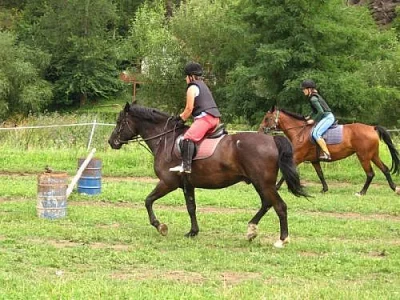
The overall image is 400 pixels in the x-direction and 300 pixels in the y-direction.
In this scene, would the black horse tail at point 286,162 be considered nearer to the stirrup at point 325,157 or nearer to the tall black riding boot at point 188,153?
the tall black riding boot at point 188,153

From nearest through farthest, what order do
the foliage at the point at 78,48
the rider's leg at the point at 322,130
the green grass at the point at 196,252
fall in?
the green grass at the point at 196,252, the rider's leg at the point at 322,130, the foliage at the point at 78,48

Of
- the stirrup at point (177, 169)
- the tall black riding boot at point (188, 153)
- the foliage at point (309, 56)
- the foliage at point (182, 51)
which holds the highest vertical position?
the tall black riding boot at point (188, 153)

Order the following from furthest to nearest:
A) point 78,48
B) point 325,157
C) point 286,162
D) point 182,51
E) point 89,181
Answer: point 78,48
point 182,51
point 325,157
point 89,181
point 286,162

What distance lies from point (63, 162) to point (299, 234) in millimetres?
9837

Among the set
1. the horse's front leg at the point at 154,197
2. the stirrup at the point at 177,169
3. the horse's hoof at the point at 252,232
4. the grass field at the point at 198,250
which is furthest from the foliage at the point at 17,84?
the horse's hoof at the point at 252,232

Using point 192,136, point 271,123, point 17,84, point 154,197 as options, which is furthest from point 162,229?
point 17,84

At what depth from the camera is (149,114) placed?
1053cm

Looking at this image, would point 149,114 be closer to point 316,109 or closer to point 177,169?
point 177,169

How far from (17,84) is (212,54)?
14.4 meters

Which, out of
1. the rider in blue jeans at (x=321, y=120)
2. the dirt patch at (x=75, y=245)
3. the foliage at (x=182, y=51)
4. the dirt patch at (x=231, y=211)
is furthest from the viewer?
the foliage at (x=182, y=51)

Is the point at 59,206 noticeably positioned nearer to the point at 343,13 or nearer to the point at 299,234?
the point at 299,234

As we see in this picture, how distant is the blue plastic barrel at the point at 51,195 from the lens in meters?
10.7

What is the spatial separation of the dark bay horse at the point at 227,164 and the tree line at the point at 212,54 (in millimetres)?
14959

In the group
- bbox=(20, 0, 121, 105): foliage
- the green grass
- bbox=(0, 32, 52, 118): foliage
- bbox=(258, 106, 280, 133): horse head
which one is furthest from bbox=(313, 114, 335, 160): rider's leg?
bbox=(20, 0, 121, 105): foliage
